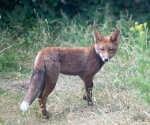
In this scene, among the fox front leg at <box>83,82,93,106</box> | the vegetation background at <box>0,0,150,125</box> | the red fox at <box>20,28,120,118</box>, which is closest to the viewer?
the vegetation background at <box>0,0,150,125</box>

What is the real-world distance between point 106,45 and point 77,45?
8.67 ft

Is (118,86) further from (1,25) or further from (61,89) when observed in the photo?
(1,25)

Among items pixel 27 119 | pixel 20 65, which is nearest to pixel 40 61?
pixel 27 119

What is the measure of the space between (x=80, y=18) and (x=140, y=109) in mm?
6101

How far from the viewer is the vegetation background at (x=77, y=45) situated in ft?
19.7

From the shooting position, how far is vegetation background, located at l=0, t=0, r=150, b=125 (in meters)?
6.01

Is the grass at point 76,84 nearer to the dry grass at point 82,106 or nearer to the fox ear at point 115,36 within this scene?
the dry grass at point 82,106

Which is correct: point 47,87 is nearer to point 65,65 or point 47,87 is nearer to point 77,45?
point 65,65

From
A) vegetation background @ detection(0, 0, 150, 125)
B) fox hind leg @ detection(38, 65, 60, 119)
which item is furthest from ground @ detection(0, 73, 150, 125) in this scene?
fox hind leg @ detection(38, 65, 60, 119)

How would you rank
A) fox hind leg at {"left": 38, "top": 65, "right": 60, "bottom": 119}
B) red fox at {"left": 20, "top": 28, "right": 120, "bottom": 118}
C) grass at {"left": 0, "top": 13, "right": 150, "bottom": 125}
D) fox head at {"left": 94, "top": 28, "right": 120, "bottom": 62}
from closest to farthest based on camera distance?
grass at {"left": 0, "top": 13, "right": 150, "bottom": 125}, red fox at {"left": 20, "top": 28, "right": 120, "bottom": 118}, fox hind leg at {"left": 38, "top": 65, "right": 60, "bottom": 119}, fox head at {"left": 94, "top": 28, "right": 120, "bottom": 62}

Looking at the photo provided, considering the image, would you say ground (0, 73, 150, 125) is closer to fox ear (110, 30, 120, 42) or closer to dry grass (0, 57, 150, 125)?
dry grass (0, 57, 150, 125)

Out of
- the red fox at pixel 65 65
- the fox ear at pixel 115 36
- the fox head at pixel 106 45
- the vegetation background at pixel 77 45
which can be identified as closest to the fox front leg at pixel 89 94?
the red fox at pixel 65 65

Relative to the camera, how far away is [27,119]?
248 inches

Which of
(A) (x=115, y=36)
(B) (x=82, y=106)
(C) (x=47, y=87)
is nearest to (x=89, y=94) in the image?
(B) (x=82, y=106)
